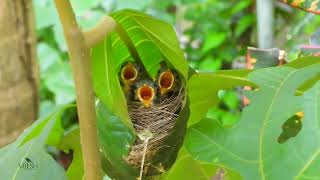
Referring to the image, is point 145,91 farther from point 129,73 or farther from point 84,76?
point 84,76

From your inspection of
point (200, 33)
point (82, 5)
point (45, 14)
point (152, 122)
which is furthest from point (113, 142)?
point (200, 33)

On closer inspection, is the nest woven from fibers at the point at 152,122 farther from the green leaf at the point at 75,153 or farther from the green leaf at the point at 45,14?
the green leaf at the point at 45,14

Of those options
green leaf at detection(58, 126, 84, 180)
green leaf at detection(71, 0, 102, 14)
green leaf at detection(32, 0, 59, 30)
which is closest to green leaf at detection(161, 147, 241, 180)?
green leaf at detection(58, 126, 84, 180)

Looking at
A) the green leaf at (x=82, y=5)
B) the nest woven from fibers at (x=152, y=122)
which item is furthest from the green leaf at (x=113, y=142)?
the green leaf at (x=82, y=5)

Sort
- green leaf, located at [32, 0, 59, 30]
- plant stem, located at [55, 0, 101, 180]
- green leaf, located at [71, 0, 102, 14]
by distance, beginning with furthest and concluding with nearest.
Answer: green leaf, located at [32, 0, 59, 30] → green leaf, located at [71, 0, 102, 14] → plant stem, located at [55, 0, 101, 180]

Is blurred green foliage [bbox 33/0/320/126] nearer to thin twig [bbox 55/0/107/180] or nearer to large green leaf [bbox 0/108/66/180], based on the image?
large green leaf [bbox 0/108/66/180]

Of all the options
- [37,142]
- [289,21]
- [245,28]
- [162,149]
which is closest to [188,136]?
[162,149]

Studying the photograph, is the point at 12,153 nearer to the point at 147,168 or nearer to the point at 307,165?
the point at 147,168
